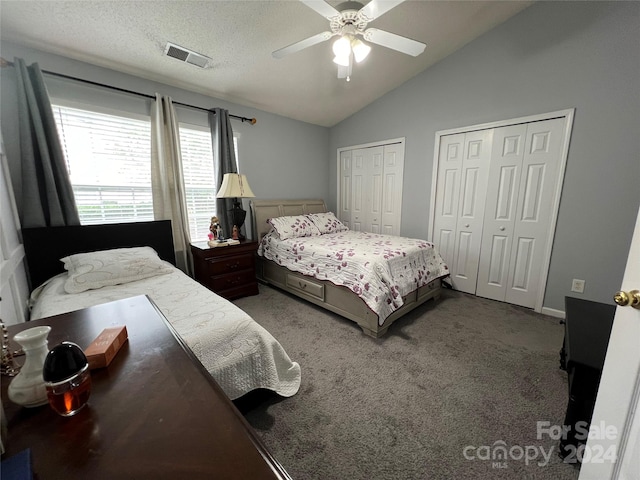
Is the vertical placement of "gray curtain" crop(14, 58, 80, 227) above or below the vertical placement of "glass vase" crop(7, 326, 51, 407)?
above

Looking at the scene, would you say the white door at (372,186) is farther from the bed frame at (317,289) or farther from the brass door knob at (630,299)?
the brass door knob at (630,299)

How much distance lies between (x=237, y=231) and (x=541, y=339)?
316 centimetres

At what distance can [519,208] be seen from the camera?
2.65 metres

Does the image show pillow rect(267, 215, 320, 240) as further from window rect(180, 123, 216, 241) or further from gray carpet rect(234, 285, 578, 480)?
gray carpet rect(234, 285, 578, 480)

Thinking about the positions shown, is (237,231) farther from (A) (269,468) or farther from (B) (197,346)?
(A) (269,468)

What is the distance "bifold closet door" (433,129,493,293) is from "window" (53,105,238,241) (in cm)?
302

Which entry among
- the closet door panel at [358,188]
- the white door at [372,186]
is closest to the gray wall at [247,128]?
the white door at [372,186]

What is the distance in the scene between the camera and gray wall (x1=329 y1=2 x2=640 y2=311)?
6.76 feet

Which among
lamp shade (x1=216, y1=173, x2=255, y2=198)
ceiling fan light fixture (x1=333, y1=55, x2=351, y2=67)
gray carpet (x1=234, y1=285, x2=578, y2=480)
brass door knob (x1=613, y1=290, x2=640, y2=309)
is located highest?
ceiling fan light fixture (x1=333, y1=55, x2=351, y2=67)

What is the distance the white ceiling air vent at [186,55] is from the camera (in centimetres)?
212

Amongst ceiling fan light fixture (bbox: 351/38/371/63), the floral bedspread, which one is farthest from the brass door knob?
ceiling fan light fixture (bbox: 351/38/371/63)

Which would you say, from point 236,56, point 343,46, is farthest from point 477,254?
point 236,56

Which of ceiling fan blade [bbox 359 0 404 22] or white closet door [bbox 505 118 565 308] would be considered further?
white closet door [bbox 505 118 565 308]

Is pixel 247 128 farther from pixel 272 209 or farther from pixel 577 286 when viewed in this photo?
pixel 577 286
